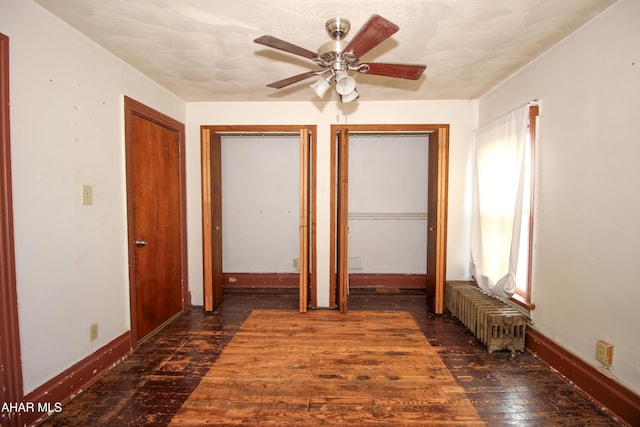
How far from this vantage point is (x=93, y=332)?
221 cm

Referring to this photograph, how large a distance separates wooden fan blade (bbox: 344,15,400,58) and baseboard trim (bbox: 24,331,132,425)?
2825mm

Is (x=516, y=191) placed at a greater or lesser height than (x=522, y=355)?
greater

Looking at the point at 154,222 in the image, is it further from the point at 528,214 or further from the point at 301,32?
the point at 528,214

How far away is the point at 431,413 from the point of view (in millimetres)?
1781

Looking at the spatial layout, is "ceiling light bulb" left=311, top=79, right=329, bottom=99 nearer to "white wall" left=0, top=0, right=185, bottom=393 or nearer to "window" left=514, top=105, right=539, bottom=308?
"white wall" left=0, top=0, right=185, bottom=393

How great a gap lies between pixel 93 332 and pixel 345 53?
8.95 feet

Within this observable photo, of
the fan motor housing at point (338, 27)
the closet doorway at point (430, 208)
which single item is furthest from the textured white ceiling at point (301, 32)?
the closet doorway at point (430, 208)

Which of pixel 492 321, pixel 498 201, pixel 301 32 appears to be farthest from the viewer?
pixel 498 201

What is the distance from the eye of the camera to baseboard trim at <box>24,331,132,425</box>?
5.77 feet

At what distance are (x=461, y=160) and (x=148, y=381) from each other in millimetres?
3889

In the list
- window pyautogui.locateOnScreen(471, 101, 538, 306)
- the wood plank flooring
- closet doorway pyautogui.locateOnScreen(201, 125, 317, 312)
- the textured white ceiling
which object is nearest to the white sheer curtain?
window pyautogui.locateOnScreen(471, 101, 538, 306)

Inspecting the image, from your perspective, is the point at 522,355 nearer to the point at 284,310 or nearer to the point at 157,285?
the point at 284,310

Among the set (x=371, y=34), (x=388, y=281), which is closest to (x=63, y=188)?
(x=371, y=34)

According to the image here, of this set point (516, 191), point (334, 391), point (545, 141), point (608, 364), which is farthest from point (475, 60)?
point (334, 391)
